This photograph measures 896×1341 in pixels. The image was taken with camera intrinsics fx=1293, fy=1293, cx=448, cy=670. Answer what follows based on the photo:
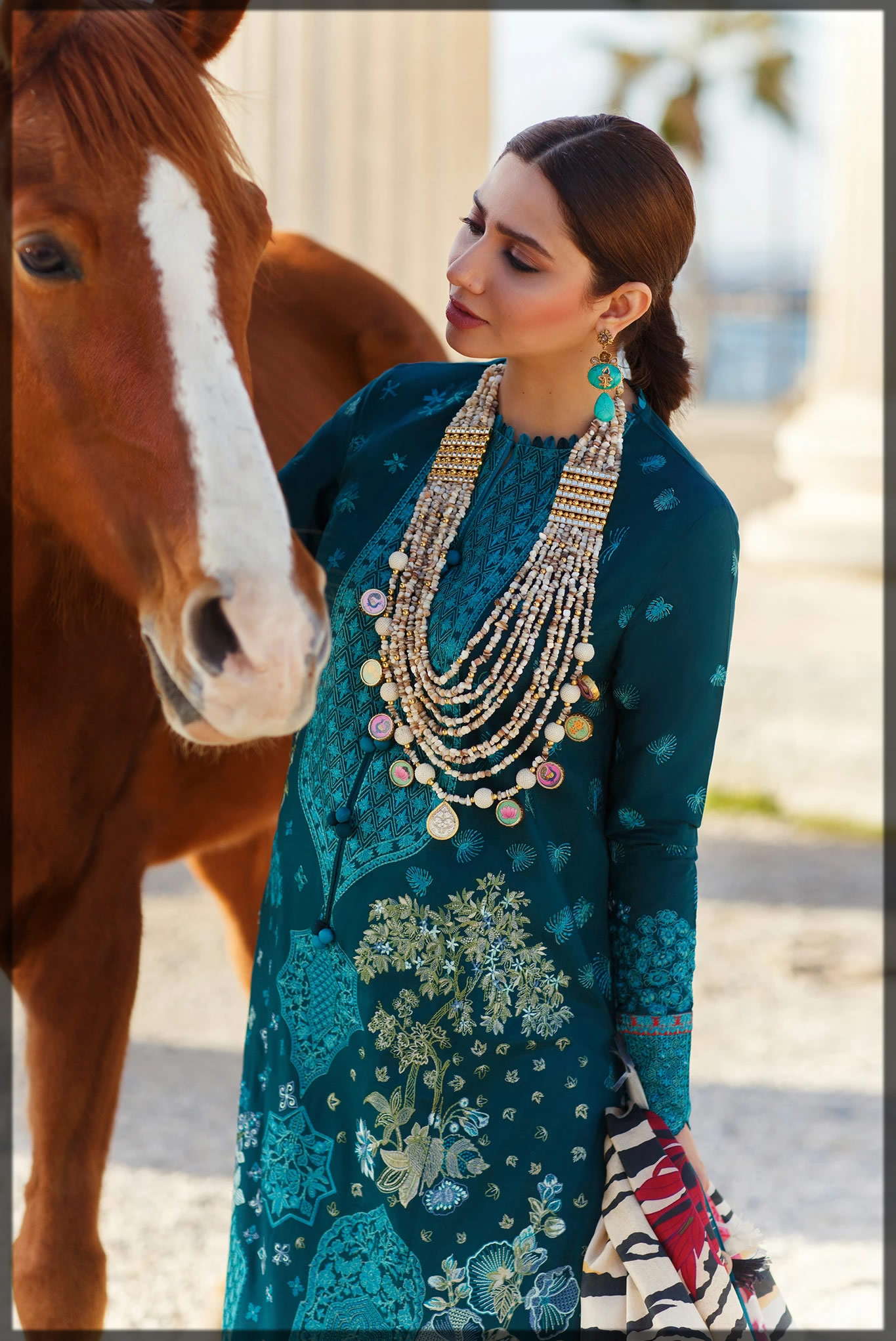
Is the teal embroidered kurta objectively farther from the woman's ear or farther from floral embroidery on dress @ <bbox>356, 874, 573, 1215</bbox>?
the woman's ear

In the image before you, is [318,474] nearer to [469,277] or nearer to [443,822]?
[469,277]

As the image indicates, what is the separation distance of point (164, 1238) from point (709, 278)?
27169mm

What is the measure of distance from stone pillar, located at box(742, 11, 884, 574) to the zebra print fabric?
7.14 metres

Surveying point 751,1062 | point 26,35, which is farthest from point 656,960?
point 751,1062

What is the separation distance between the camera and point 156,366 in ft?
3.91

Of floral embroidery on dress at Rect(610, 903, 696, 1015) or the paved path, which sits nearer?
floral embroidery on dress at Rect(610, 903, 696, 1015)

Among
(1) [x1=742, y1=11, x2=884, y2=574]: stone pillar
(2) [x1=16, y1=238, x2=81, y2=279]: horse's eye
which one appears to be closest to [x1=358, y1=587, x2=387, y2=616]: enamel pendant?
(2) [x1=16, y1=238, x2=81, y2=279]: horse's eye

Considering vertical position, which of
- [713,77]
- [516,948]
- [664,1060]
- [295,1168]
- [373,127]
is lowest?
[295,1168]

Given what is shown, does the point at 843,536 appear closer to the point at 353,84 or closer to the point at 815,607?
the point at 815,607

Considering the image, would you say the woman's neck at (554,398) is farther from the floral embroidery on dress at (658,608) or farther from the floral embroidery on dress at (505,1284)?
the floral embroidery on dress at (505,1284)

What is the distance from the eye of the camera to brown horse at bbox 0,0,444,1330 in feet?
3.77

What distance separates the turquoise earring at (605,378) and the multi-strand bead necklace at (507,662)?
0.04ft

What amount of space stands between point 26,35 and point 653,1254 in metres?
1.36

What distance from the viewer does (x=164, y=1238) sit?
104 inches
